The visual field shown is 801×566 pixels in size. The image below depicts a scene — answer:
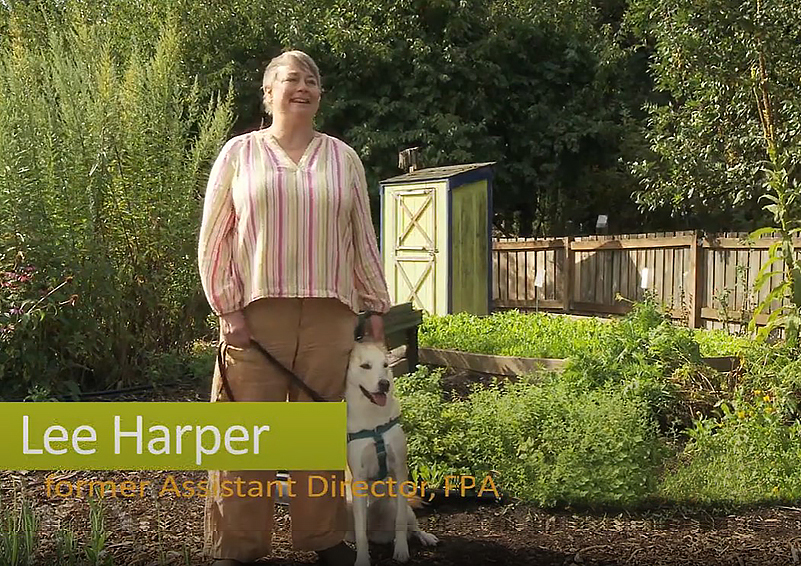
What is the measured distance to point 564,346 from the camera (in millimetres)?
6820

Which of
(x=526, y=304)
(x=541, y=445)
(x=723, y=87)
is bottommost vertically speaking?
(x=541, y=445)

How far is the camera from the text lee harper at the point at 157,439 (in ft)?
10.1

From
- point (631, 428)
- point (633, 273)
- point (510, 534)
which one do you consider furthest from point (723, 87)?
point (510, 534)

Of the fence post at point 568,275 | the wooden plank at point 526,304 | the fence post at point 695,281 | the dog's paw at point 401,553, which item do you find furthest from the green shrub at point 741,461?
the wooden plank at point 526,304

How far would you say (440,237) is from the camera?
9.96 meters

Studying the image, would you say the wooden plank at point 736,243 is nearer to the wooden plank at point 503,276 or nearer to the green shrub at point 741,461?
the wooden plank at point 503,276

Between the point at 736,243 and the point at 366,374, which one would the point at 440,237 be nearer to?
the point at 736,243

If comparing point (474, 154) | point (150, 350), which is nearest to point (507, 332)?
point (150, 350)

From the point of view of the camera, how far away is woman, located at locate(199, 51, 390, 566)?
2.96 m

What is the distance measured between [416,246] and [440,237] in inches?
16.5

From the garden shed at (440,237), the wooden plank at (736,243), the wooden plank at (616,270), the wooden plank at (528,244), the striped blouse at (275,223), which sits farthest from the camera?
the wooden plank at (528,244)

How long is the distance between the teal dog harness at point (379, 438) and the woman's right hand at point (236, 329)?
0.49 metres

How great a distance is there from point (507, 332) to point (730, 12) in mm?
6216

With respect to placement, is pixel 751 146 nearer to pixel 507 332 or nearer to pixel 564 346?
pixel 507 332
